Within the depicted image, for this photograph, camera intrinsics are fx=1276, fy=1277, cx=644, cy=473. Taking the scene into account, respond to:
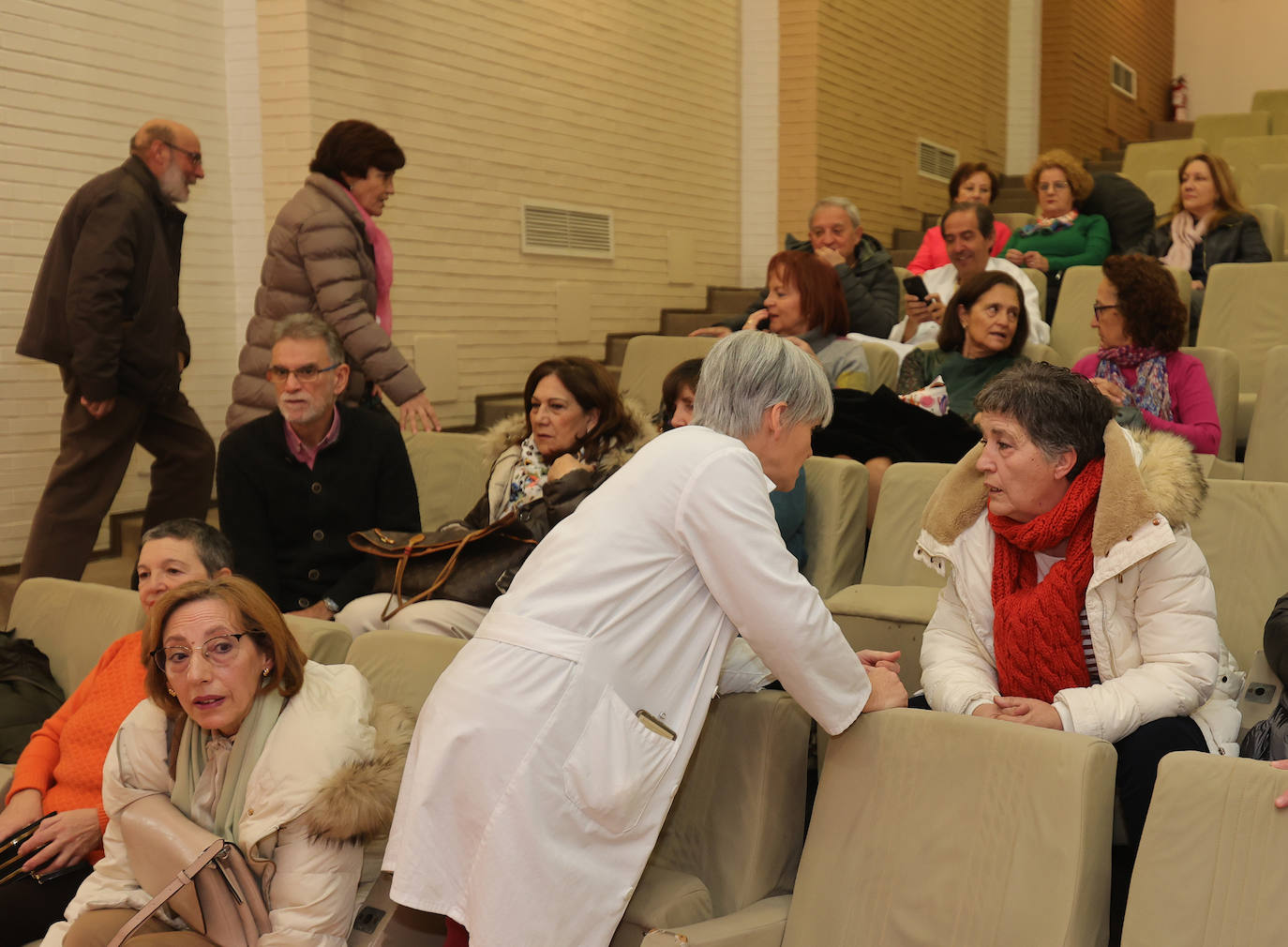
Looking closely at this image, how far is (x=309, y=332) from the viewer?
3.54m

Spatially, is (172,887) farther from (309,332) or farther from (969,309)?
(969,309)

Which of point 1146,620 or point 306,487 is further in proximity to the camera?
point 306,487

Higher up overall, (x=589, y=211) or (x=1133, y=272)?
(x=589, y=211)

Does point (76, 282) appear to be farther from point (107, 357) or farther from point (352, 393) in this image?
point (352, 393)

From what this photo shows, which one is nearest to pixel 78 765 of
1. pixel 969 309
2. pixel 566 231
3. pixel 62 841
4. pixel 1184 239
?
pixel 62 841

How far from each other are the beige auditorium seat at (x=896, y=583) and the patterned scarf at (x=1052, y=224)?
3438 mm

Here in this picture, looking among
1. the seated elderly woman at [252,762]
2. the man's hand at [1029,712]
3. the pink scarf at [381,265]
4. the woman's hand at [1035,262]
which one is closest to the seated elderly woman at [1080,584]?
the man's hand at [1029,712]

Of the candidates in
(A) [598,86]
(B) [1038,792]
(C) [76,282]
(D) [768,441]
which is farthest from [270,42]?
(B) [1038,792]

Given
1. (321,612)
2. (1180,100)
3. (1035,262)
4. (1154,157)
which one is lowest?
(321,612)

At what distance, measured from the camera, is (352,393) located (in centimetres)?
420

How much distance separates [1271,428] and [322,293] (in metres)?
2.97

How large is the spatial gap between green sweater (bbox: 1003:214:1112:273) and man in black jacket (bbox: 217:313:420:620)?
3.91 metres

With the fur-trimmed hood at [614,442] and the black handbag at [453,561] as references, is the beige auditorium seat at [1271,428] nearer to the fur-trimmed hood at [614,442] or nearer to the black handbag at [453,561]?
the fur-trimmed hood at [614,442]

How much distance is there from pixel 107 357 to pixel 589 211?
3555 mm
